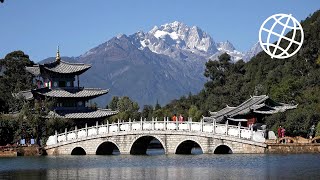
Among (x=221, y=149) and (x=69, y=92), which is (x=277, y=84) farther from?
(x=221, y=149)

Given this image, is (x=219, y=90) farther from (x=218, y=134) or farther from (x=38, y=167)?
(x=38, y=167)

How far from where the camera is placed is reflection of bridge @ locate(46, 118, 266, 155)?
44281mm

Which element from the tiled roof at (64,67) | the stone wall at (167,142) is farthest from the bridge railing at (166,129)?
the tiled roof at (64,67)

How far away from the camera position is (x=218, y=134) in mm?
45125

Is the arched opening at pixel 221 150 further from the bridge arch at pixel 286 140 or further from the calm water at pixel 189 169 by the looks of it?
the calm water at pixel 189 169

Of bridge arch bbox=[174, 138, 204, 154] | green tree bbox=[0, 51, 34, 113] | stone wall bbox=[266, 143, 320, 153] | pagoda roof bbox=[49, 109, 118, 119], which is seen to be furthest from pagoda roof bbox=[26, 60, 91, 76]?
stone wall bbox=[266, 143, 320, 153]

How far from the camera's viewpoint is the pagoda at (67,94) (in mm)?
61125

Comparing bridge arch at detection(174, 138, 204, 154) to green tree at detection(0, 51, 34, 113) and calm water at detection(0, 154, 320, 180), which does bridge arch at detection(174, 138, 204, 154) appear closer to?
calm water at detection(0, 154, 320, 180)

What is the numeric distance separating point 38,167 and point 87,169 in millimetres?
3876

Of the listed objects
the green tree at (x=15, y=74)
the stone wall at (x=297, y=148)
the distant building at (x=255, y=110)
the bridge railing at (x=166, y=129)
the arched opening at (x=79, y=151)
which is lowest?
the stone wall at (x=297, y=148)

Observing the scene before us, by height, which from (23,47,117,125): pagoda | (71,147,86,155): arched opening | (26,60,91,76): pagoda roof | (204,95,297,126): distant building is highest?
(26,60,91,76): pagoda roof

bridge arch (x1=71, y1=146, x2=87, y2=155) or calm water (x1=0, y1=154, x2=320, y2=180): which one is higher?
bridge arch (x1=71, y1=146, x2=87, y2=155)

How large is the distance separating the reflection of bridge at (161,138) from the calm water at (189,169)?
2935 millimetres

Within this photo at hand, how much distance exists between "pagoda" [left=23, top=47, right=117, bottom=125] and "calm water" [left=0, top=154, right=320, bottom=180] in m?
19.8
